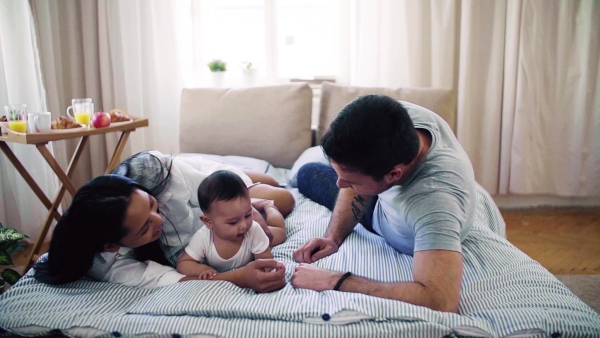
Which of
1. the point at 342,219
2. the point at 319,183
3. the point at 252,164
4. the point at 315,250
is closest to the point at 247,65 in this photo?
the point at 252,164

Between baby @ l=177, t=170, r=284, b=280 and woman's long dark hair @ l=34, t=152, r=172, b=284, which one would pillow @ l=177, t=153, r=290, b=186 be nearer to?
baby @ l=177, t=170, r=284, b=280

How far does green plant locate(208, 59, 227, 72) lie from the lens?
3227 millimetres

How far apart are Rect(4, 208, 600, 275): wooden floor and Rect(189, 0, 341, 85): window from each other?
5.34 ft

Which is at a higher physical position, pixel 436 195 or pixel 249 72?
pixel 249 72

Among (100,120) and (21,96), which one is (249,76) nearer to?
(100,120)

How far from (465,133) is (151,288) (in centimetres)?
248

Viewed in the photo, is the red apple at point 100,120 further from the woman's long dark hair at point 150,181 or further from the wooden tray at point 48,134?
the woman's long dark hair at point 150,181

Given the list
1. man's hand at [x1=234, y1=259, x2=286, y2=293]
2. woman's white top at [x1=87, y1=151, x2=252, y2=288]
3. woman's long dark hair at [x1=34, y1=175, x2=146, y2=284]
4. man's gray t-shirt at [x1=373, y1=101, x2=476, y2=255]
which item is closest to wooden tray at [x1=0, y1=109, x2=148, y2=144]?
woman's white top at [x1=87, y1=151, x2=252, y2=288]

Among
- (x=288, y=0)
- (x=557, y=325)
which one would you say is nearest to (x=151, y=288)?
(x=557, y=325)

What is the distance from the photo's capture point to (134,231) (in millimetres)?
1283

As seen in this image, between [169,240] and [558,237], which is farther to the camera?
[558,237]

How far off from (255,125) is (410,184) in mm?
1635

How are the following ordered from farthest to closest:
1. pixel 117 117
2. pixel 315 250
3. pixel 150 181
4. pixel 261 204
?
pixel 117 117
pixel 261 204
pixel 315 250
pixel 150 181

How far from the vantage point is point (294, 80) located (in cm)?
346
